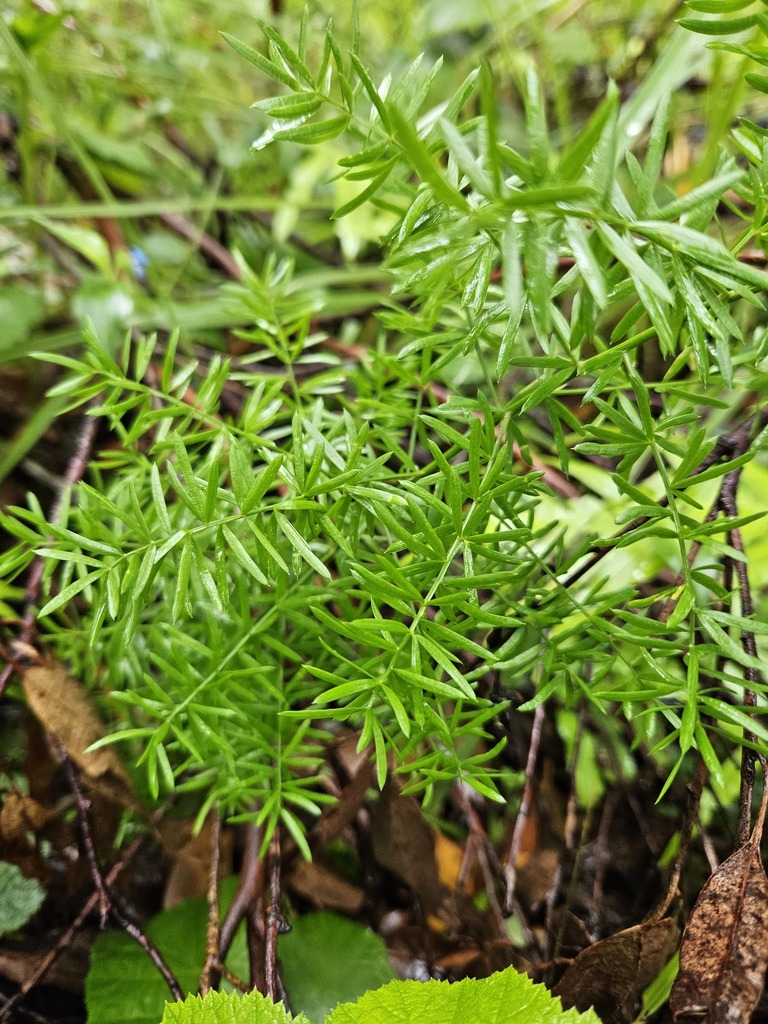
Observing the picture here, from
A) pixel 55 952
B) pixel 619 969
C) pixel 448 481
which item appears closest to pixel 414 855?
pixel 619 969

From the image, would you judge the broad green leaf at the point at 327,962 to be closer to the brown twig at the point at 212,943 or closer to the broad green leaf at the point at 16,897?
the brown twig at the point at 212,943

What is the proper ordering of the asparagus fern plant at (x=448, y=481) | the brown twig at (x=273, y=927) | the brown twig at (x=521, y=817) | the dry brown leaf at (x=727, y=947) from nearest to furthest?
1. the asparagus fern plant at (x=448, y=481)
2. the dry brown leaf at (x=727, y=947)
3. the brown twig at (x=273, y=927)
4. the brown twig at (x=521, y=817)

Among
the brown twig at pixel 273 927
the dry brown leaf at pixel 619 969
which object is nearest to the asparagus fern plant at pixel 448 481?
the brown twig at pixel 273 927

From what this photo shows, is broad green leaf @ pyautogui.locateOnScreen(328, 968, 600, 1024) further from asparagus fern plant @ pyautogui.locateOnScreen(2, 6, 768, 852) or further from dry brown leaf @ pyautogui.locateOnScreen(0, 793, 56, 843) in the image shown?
dry brown leaf @ pyautogui.locateOnScreen(0, 793, 56, 843)

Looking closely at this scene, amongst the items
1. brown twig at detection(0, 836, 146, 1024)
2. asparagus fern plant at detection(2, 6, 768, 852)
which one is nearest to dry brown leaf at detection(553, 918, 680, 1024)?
asparagus fern plant at detection(2, 6, 768, 852)

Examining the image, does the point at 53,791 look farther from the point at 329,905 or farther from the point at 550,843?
the point at 550,843

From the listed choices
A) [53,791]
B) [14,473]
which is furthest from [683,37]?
A: [53,791]
